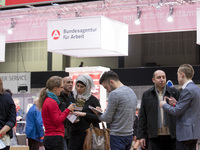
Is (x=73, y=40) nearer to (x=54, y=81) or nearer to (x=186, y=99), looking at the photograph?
(x=54, y=81)

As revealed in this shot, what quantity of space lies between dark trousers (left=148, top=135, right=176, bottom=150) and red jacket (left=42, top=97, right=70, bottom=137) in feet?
3.48

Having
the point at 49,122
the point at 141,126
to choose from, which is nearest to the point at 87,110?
the point at 49,122

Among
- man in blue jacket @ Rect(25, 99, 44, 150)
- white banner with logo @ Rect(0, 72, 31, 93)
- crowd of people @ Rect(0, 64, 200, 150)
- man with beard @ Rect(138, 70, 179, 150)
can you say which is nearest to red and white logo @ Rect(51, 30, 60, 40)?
man in blue jacket @ Rect(25, 99, 44, 150)

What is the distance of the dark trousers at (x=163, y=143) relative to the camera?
420 centimetres

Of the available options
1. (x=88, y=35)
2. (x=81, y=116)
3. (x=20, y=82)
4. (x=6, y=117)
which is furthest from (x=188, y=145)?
(x=20, y=82)

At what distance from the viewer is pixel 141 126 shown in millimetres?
4332

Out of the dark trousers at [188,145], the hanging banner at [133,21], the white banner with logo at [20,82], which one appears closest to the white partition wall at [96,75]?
the hanging banner at [133,21]

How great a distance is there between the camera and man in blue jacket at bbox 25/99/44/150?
5.79 m

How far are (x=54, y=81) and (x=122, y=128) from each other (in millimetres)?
952

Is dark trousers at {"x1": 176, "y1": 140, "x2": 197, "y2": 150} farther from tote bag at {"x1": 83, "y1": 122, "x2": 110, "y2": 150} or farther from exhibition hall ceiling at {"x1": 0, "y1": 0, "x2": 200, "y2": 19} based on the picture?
exhibition hall ceiling at {"x1": 0, "y1": 0, "x2": 200, "y2": 19}

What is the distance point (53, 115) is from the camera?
3.90 meters

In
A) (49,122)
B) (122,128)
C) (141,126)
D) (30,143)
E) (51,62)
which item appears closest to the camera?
(122,128)

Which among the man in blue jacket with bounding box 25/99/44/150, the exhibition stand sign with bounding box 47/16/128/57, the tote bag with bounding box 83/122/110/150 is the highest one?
the exhibition stand sign with bounding box 47/16/128/57

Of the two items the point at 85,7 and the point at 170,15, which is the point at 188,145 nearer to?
the point at 170,15
